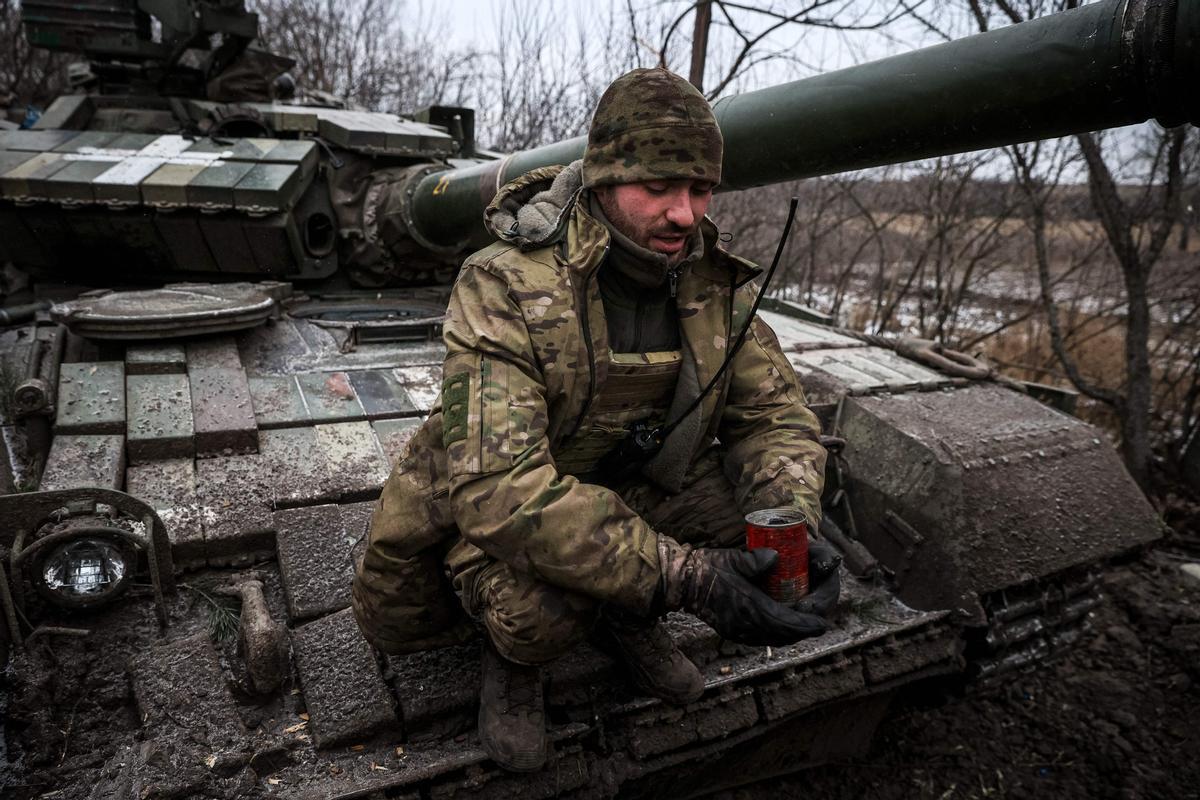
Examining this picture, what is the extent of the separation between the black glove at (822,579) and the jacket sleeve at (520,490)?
14.2 inches

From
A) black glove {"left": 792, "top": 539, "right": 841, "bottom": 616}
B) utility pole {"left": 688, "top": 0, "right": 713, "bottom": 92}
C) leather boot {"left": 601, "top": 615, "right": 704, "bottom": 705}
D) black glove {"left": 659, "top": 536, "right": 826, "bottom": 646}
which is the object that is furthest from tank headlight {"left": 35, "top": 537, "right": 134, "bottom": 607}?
utility pole {"left": 688, "top": 0, "right": 713, "bottom": 92}

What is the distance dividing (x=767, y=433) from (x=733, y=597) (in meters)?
0.67

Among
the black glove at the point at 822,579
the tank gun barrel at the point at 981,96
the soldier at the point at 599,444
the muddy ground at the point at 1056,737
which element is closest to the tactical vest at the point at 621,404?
the soldier at the point at 599,444

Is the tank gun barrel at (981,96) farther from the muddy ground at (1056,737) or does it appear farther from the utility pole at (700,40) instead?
the utility pole at (700,40)

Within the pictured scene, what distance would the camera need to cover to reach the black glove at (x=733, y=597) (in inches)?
69.9

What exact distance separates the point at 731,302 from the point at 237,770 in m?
1.70

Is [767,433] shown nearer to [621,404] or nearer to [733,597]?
[621,404]

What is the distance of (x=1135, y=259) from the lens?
6227 millimetres

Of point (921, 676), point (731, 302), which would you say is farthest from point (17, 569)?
point (921, 676)

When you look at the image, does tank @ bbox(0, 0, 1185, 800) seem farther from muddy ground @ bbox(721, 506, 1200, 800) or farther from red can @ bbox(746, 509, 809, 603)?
red can @ bbox(746, 509, 809, 603)

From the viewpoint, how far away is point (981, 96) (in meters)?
1.89

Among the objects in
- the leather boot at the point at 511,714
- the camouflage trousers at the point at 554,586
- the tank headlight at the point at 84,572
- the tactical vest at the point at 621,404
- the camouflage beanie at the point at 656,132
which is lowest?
the leather boot at the point at 511,714

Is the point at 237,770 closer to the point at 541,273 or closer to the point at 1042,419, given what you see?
the point at 541,273

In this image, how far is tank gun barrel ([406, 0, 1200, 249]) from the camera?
64.4 inches
